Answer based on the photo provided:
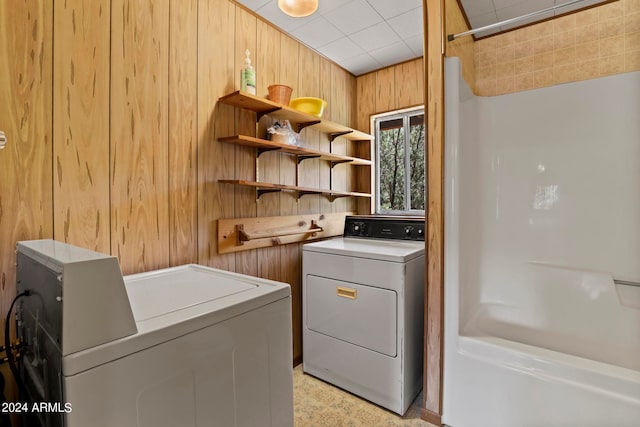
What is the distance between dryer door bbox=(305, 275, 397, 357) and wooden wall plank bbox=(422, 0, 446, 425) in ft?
0.65

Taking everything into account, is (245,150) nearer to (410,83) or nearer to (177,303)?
(177,303)

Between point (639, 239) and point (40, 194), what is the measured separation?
279cm

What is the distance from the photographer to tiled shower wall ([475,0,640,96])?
6.38ft

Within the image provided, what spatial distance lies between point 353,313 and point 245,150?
3.94ft

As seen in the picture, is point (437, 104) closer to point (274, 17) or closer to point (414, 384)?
point (274, 17)

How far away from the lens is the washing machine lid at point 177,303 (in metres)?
0.73

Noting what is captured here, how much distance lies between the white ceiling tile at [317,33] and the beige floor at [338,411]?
2385 mm

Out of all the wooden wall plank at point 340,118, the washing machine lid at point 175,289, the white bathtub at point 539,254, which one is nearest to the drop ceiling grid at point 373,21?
the wooden wall plank at point 340,118

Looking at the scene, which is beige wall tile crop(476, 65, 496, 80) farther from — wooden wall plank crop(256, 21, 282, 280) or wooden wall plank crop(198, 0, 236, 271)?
wooden wall plank crop(198, 0, 236, 271)

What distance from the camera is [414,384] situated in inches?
73.9

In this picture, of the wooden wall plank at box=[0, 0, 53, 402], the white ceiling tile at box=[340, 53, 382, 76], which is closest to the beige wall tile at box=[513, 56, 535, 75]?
the white ceiling tile at box=[340, 53, 382, 76]

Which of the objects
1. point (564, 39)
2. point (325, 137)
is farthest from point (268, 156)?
point (564, 39)

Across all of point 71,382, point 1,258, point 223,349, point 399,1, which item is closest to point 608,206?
point 399,1

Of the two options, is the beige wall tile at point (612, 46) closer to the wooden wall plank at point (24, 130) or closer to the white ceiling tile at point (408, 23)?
the white ceiling tile at point (408, 23)
